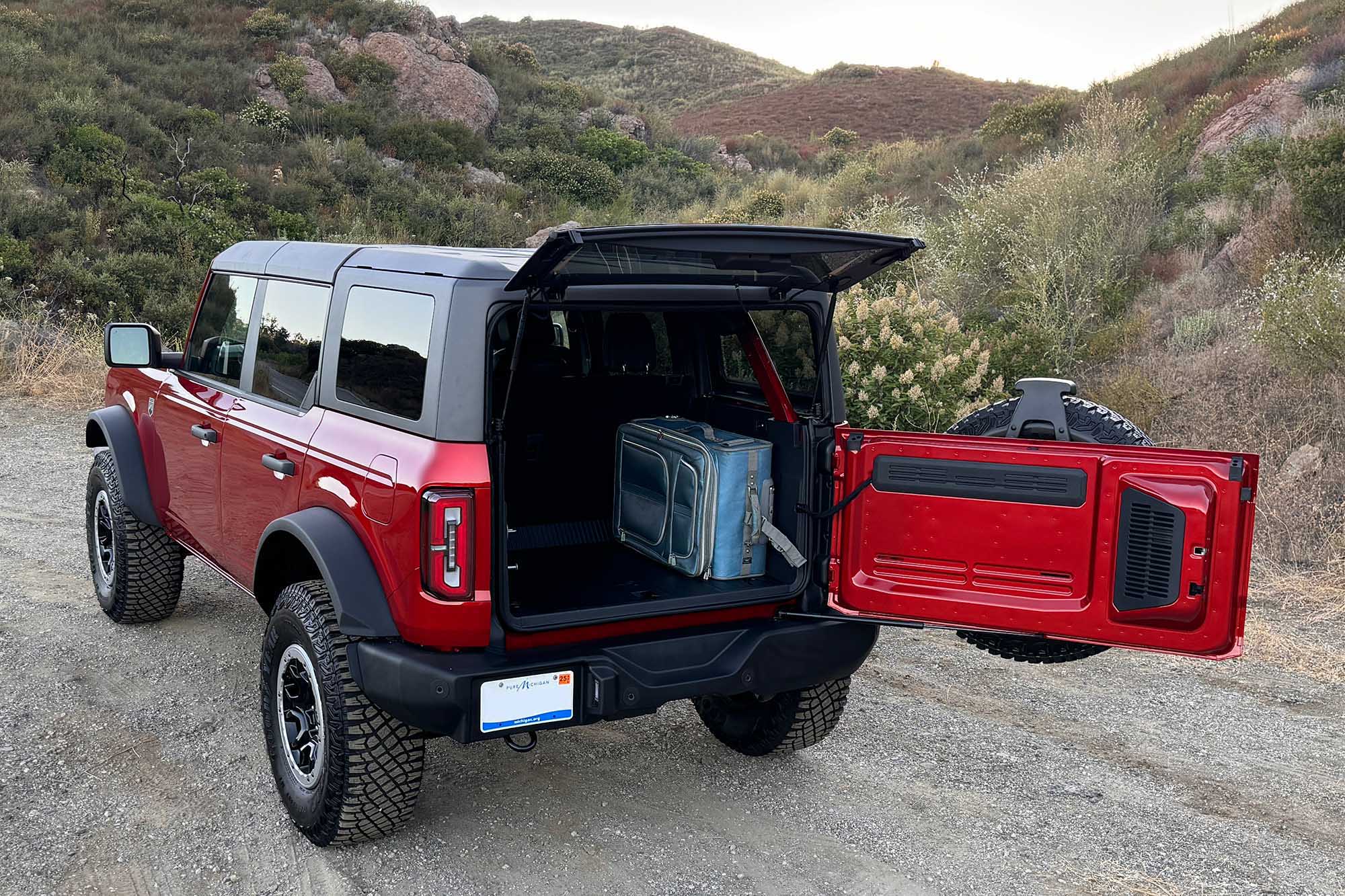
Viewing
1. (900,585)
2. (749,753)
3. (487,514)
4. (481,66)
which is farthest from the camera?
(481,66)

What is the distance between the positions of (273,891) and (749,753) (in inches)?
71.3

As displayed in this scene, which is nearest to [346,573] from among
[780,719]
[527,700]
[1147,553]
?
[527,700]

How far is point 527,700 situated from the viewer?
3113 millimetres

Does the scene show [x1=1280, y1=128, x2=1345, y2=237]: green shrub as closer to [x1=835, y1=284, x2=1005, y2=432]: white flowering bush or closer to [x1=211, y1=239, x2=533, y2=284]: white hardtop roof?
[x1=835, y1=284, x2=1005, y2=432]: white flowering bush

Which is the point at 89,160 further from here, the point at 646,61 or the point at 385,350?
the point at 646,61

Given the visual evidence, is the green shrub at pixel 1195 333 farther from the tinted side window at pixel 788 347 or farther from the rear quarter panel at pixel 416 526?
the rear quarter panel at pixel 416 526

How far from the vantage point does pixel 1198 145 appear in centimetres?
1502

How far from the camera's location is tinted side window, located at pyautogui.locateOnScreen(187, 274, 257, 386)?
4.52m

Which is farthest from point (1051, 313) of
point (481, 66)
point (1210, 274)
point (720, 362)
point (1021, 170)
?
point (481, 66)

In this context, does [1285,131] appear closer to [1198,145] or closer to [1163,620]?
[1198,145]

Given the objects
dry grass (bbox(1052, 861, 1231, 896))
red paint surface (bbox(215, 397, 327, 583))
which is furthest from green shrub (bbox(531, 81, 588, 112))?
dry grass (bbox(1052, 861, 1231, 896))

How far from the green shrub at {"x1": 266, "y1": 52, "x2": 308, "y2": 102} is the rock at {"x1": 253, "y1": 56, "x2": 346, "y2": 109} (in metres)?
0.07

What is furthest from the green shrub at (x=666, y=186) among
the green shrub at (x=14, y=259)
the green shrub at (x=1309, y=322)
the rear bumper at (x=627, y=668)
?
the rear bumper at (x=627, y=668)

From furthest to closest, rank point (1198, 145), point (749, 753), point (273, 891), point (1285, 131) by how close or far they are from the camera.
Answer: point (1198, 145) → point (1285, 131) → point (749, 753) → point (273, 891)
